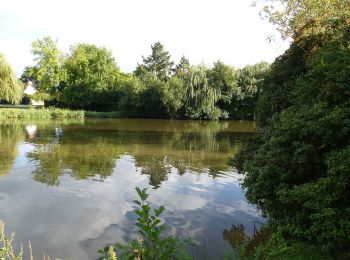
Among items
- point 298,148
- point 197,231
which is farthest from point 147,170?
point 298,148

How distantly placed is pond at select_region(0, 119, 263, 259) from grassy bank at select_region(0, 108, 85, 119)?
2555 centimetres

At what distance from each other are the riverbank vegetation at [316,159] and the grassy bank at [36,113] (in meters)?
41.0

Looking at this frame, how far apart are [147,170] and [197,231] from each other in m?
6.88

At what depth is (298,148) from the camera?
5.98 meters

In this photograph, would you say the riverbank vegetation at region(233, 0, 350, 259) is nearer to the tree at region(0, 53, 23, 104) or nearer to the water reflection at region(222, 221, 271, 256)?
the water reflection at region(222, 221, 271, 256)

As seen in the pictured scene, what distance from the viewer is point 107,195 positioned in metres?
11.1

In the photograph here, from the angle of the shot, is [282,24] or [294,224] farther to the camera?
[282,24]

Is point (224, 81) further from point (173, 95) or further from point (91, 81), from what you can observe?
point (91, 81)

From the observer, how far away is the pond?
7816 millimetres

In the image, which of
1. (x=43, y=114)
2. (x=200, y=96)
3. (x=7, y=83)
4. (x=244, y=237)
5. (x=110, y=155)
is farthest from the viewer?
(x=200, y=96)

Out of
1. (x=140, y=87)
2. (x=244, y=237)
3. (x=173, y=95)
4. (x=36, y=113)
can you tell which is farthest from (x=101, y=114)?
(x=244, y=237)

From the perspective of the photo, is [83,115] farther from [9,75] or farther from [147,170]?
[147,170]

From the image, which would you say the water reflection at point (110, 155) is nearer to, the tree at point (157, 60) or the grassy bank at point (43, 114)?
the grassy bank at point (43, 114)

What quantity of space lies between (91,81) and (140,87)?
1021cm
